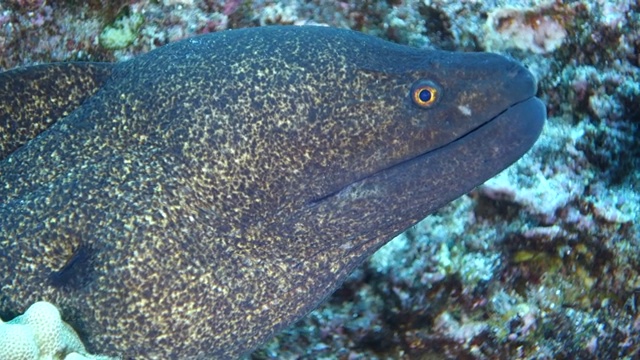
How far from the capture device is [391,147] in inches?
103

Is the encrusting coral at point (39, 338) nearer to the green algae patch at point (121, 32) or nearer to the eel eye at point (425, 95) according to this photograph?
the eel eye at point (425, 95)

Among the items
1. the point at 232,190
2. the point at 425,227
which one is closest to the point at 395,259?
the point at 425,227

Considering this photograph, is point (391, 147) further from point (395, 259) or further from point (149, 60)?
point (149, 60)

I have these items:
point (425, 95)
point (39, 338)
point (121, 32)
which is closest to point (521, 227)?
point (425, 95)

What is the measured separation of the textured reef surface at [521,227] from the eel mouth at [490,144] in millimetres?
756

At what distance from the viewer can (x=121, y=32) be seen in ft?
12.7

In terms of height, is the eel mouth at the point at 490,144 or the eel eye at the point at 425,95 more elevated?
the eel eye at the point at 425,95

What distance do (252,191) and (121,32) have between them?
1.88 metres

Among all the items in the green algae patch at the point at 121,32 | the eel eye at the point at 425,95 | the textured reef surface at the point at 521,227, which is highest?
the eel eye at the point at 425,95

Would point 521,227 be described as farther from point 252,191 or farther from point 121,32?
point 121,32

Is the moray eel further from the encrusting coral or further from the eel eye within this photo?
the encrusting coral

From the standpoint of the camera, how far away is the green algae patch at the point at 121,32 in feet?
12.6

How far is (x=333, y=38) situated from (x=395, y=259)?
1305 mm

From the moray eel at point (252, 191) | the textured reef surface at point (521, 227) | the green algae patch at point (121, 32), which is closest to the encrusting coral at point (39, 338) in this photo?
the moray eel at point (252, 191)
